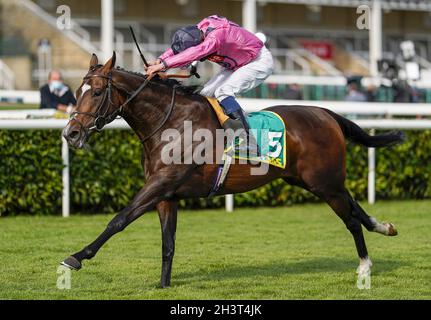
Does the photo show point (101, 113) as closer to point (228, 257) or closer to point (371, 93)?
point (228, 257)

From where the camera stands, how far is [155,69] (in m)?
5.89

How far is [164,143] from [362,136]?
1741 millimetres

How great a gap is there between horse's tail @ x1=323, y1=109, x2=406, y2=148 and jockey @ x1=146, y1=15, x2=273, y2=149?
73 cm

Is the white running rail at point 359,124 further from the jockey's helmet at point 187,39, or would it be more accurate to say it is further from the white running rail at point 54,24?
the white running rail at point 54,24

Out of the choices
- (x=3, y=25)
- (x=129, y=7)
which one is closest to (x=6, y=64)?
(x=3, y=25)

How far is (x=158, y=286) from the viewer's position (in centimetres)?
601

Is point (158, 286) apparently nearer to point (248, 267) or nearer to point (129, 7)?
point (248, 267)

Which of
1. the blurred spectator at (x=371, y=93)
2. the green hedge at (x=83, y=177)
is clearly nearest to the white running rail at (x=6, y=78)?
the blurred spectator at (x=371, y=93)

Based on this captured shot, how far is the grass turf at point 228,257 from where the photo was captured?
19.2 ft

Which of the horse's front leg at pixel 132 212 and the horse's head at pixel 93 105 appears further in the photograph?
the horse's head at pixel 93 105

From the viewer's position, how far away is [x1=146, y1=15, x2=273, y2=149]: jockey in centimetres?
592

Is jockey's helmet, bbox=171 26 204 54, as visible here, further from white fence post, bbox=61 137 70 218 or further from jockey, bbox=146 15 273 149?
white fence post, bbox=61 137 70 218

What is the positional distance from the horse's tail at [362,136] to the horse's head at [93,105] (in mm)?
1791

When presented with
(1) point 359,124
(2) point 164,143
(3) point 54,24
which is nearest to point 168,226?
(2) point 164,143
